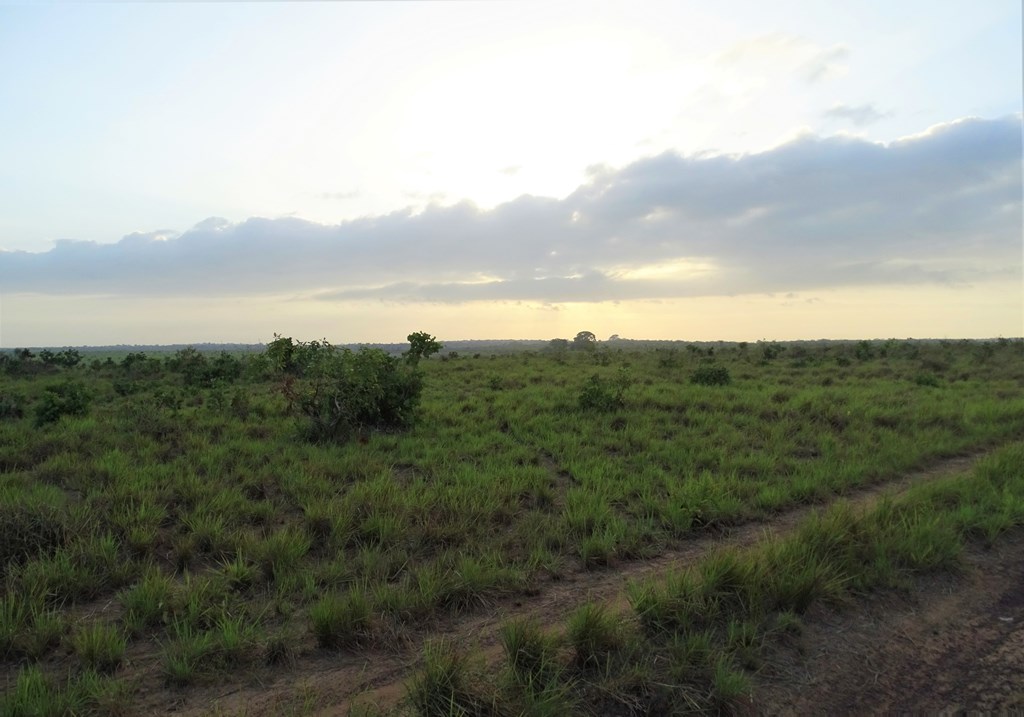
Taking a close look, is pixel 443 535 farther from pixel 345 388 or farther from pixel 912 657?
pixel 345 388

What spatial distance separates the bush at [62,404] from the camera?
11.5 metres

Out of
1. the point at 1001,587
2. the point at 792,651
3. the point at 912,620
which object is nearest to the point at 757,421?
the point at 1001,587

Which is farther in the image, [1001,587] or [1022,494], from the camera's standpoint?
[1022,494]

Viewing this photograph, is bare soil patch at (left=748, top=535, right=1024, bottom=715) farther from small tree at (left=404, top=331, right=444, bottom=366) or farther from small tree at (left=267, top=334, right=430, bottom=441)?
small tree at (left=404, top=331, right=444, bottom=366)

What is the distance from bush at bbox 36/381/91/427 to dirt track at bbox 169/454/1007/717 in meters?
10.3

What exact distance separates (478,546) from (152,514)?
11.1 feet

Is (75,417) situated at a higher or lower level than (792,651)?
higher

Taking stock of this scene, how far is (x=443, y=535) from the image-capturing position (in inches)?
233

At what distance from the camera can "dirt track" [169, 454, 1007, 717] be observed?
142 inches

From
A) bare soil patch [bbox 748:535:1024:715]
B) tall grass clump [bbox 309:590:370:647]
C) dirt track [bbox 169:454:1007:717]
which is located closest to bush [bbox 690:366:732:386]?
dirt track [bbox 169:454:1007:717]

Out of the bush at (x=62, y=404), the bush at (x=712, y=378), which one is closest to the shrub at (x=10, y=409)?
the bush at (x=62, y=404)

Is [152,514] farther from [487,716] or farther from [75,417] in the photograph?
[75,417]

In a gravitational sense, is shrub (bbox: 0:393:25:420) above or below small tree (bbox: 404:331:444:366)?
below

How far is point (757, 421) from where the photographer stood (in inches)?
474
